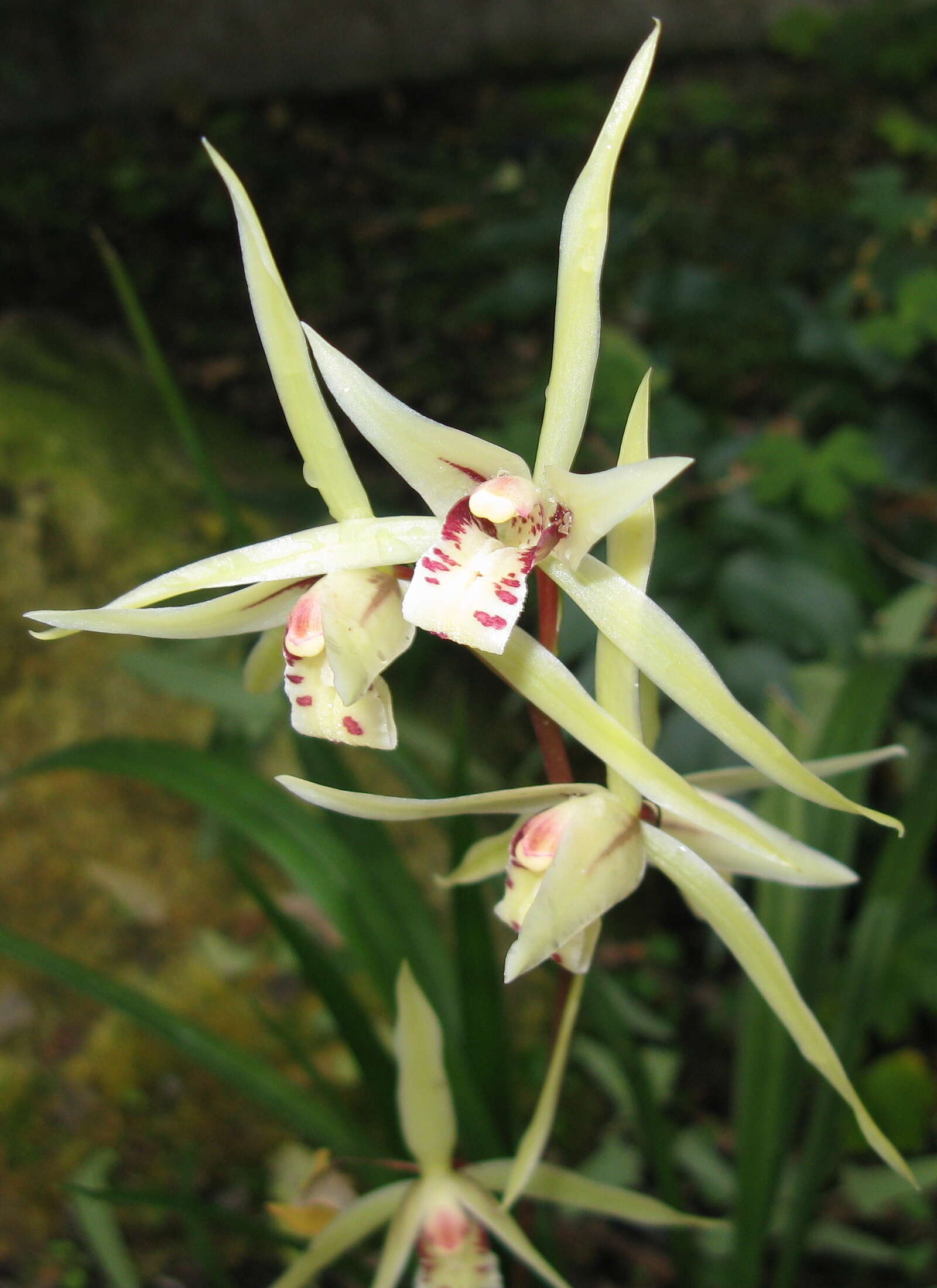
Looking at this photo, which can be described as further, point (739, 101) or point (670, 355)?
point (739, 101)

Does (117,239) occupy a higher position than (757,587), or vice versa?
(117,239)

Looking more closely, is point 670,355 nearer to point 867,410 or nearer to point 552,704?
point 867,410

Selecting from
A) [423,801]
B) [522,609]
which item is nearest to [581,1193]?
[423,801]

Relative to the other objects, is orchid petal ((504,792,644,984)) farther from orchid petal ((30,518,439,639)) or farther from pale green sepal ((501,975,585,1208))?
orchid petal ((30,518,439,639))

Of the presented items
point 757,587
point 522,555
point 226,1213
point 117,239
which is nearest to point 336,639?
point 522,555

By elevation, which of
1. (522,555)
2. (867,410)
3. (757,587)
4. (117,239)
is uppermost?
(117,239)

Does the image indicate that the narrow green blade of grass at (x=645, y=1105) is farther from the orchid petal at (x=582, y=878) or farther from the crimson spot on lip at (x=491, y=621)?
the crimson spot on lip at (x=491, y=621)

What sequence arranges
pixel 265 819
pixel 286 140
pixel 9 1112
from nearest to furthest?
pixel 265 819
pixel 9 1112
pixel 286 140

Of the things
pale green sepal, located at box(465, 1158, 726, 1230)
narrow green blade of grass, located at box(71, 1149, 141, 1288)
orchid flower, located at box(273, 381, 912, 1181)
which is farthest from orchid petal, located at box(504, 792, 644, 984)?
narrow green blade of grass, located at box(71, 1149, 141, 1288)
